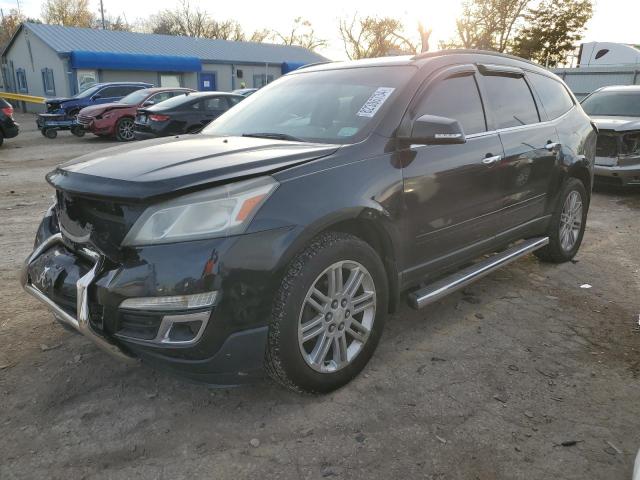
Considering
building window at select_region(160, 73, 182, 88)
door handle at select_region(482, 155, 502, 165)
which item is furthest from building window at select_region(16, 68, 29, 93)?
door handle at select_region(482, 155, 502, 165)

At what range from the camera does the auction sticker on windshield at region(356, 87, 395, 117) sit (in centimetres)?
307

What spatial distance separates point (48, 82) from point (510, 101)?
31.2 metres

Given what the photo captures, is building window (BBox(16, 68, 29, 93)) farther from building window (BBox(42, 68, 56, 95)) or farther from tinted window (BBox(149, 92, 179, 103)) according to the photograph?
tinted window (BBox(149, 92, 179, 103))

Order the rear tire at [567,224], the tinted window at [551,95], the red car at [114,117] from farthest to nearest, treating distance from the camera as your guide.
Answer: the red car at [114,117]
the rear tire at [567,224]
the tinted window at [551,95]

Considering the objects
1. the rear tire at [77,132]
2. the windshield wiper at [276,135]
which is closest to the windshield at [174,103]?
the rear tire at [77,132]

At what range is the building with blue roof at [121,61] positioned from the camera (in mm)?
27219

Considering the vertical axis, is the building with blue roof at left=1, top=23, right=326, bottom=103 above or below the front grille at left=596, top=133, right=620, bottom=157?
above

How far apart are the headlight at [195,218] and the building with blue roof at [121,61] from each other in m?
24.4

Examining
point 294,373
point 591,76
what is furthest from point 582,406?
point 591,76

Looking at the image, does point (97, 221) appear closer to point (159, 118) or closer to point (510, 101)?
point (510, 101)

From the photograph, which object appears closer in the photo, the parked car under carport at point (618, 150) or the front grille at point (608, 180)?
the parked car under carport at point (618, 150)

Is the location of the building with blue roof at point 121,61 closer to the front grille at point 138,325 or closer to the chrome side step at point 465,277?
the chrome side step at point 465,277

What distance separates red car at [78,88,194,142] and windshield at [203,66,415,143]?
12.1 m

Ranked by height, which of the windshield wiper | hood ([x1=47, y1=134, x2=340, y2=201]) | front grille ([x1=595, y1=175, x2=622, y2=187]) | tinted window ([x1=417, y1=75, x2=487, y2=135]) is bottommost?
front grille ([x1=595, y1=175, x2=622, y2=187])
